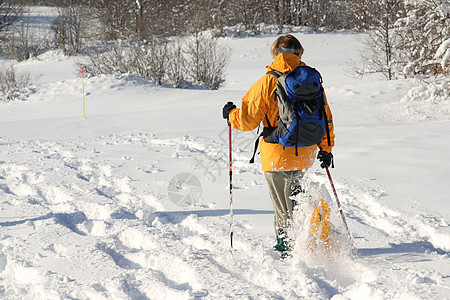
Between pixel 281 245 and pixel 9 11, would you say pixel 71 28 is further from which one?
pixel 281 245

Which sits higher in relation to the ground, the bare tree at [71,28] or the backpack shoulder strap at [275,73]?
the bare tree at [71,28]

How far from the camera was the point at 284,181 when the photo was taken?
315 cm

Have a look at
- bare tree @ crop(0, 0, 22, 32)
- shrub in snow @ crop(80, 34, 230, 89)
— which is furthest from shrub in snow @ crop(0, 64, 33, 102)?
bare tree @ crop(0, 0, 22, 32)

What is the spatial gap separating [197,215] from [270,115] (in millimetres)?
1642

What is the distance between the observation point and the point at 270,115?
301cm

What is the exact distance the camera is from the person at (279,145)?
9.57ft

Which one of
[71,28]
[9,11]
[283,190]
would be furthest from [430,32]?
[9,11]

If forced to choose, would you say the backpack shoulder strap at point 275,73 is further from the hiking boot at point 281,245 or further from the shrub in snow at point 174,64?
the shrub in snow at point 174,64

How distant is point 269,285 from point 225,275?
33cm

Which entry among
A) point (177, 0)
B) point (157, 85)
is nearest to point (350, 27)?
point (177, 0)

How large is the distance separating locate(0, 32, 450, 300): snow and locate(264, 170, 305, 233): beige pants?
0.14 meters

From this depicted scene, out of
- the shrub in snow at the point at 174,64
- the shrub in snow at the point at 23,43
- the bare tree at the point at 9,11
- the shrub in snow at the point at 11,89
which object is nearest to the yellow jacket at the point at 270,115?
the shrub in snow at the point at 174,64

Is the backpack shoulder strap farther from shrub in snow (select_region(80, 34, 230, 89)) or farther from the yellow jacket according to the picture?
shrub in snow (select_region(80, 34, 230, 89))

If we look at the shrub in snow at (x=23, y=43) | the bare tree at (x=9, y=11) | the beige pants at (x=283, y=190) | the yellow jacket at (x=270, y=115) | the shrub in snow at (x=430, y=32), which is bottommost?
the beige pants at (x=283, y=190)
